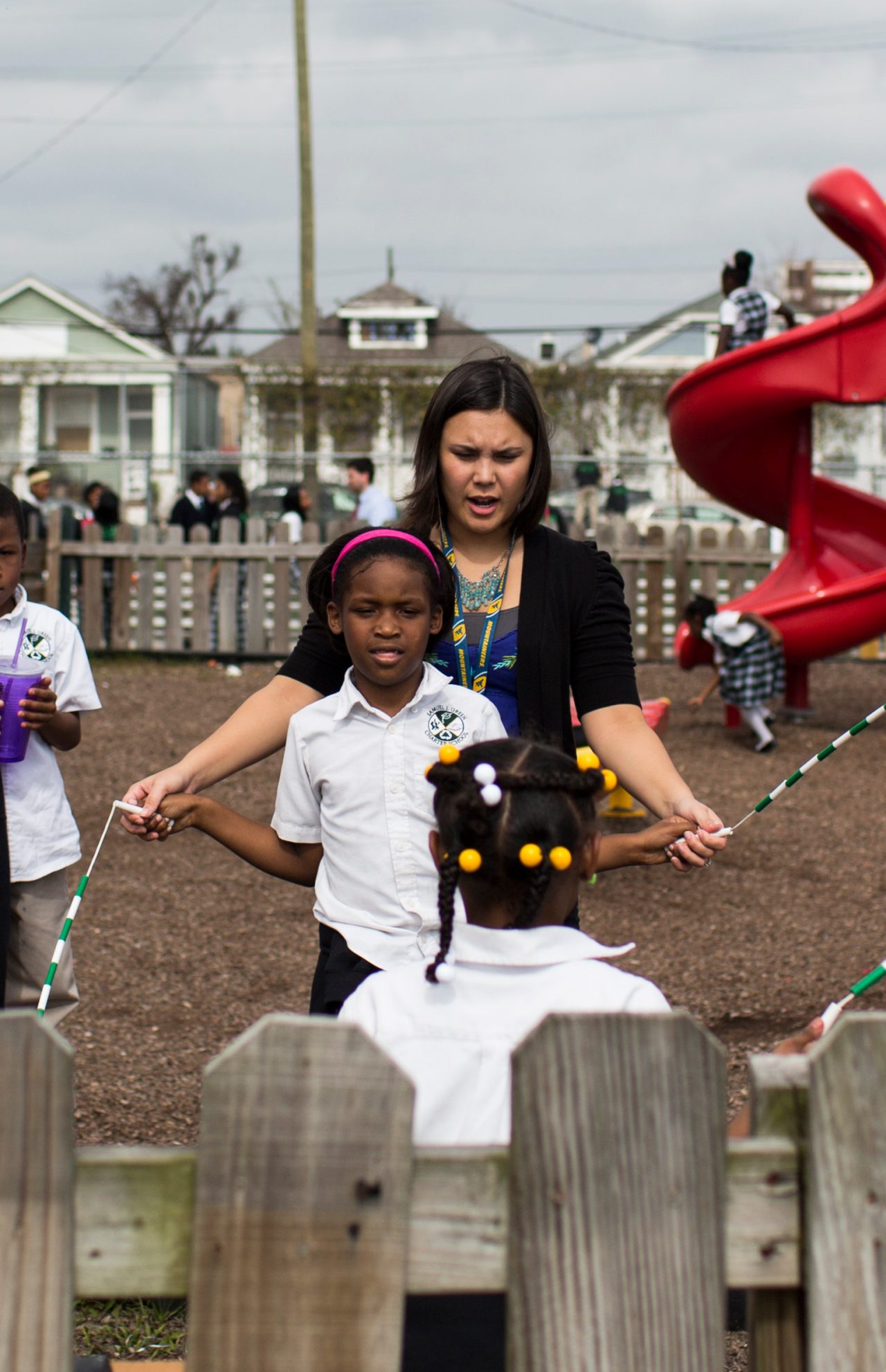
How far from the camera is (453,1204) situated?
5.08 feet

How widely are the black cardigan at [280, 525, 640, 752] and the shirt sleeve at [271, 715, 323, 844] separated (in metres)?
0.21

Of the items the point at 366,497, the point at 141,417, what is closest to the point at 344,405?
the point at 141,417

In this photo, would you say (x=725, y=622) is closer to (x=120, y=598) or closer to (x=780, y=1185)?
(x=120, y=598)

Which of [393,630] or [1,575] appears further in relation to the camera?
[1,575]

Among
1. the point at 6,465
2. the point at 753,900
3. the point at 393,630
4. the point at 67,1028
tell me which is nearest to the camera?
the point at 393,630

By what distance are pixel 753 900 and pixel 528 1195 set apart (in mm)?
5064

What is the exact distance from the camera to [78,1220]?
1.54m

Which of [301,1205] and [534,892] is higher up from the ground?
[534,892]

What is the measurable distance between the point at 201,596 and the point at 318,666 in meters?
11.3

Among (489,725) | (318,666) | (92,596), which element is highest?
(92,596)

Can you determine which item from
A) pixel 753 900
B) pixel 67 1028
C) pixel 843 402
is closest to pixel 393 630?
pixel 67 1028

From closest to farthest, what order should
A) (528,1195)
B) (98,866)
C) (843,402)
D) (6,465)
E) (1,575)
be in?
(528,1195), (1,575), (98,866), (843,402), (6,465)

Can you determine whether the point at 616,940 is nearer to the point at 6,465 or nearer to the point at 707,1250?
the point at 707,1250

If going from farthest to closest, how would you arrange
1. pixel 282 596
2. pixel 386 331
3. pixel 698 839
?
1. pixel 386 331
2. pixel 282 596
3. pixel 698 839
